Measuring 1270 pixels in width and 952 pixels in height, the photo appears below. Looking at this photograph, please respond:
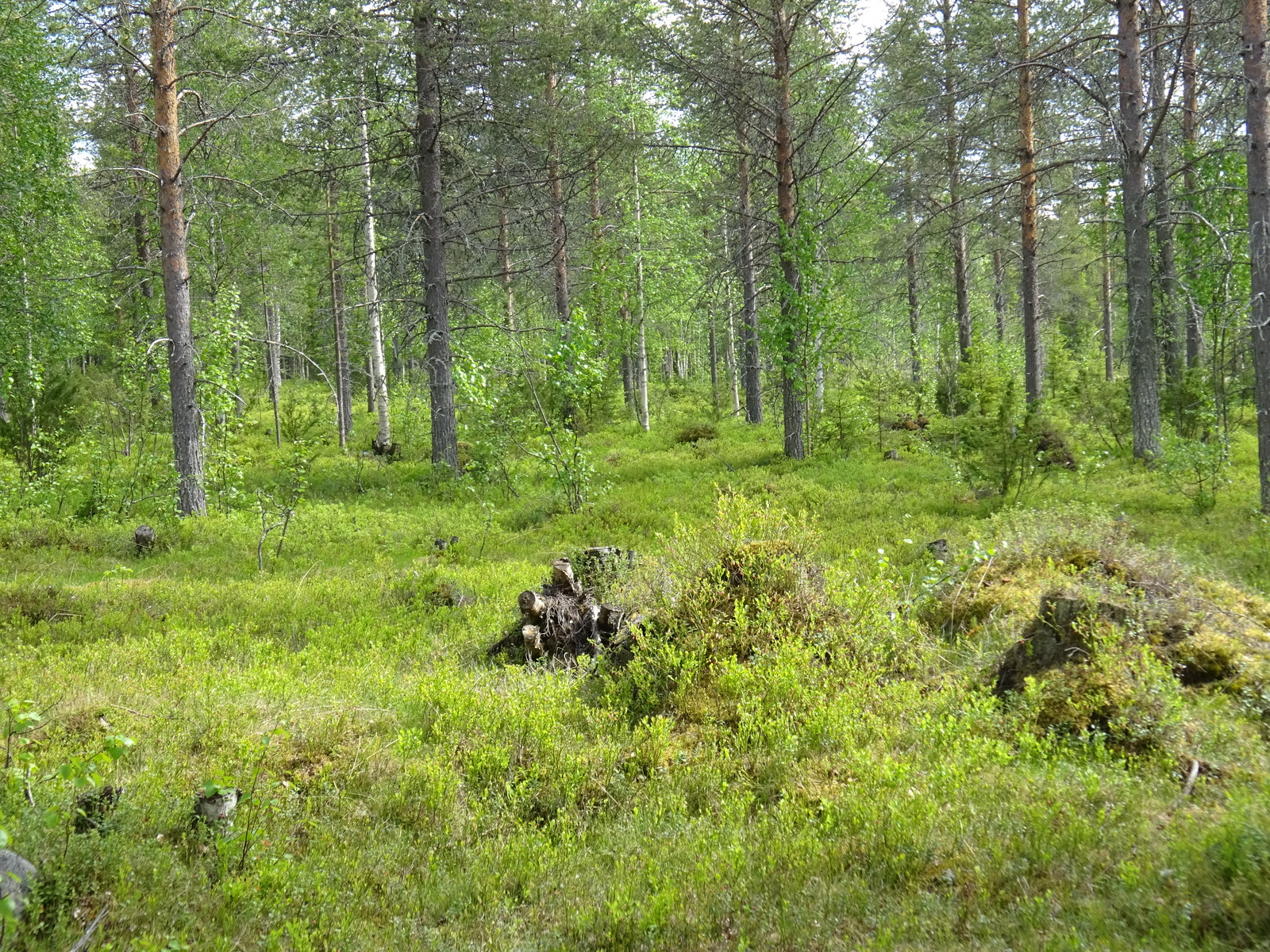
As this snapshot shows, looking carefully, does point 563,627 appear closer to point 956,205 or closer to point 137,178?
point 137,178

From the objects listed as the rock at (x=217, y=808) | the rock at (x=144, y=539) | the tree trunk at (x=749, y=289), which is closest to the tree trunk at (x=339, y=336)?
the rock at (x=144, y=539)

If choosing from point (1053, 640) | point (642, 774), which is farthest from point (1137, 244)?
point (642, 774)

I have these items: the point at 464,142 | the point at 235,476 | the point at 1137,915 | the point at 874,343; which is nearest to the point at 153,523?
the point at 235,476

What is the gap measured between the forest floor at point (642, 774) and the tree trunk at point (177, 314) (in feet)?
14.3

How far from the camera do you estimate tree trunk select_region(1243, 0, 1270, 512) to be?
9156 millimetres

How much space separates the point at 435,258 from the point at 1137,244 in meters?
12.6

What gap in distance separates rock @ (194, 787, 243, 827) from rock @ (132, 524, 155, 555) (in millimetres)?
7919

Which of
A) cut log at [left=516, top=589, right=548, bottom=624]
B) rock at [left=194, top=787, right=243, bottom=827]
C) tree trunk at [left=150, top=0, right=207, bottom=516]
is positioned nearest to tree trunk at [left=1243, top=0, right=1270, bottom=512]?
cut log at [left=516, top=589, right=548, bottom=624]

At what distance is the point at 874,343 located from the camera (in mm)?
34688

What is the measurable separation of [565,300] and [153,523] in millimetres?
11590

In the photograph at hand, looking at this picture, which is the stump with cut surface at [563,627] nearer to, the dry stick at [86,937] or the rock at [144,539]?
the dry stick at [86,937]

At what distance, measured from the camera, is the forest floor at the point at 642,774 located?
294 centimetres

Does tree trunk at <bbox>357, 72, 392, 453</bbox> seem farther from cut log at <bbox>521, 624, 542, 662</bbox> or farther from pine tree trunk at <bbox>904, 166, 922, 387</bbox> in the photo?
pine tree trunk at <bbox>904, 166, 922, 387</bbox>

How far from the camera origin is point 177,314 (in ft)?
39.4
